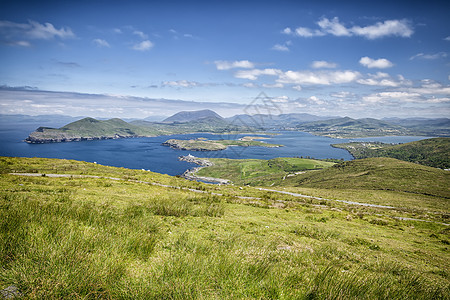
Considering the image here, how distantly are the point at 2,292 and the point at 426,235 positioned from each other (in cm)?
2409

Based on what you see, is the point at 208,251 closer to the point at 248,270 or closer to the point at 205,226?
the point at 248,270

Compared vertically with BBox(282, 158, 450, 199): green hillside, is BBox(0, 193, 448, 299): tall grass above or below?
above

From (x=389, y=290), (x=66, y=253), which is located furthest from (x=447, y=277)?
(x=66, y=253)

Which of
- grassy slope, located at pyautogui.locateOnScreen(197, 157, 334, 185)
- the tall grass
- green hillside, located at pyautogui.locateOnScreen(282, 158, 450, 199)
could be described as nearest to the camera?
the tall grass

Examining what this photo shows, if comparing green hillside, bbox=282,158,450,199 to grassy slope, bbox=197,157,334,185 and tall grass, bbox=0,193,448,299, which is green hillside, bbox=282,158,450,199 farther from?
grassy slope, bbox=197,157,334,185

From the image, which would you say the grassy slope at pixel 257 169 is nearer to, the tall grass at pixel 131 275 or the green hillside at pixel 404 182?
the green hillside at pixel 404 182

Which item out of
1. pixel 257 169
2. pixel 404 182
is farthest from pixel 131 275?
pixel 257 169

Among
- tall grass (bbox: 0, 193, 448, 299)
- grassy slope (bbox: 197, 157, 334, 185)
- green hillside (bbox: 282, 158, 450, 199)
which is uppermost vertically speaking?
tall grass (bbox: 0, 193, 448, 299)

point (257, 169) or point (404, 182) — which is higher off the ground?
point (404, 182)

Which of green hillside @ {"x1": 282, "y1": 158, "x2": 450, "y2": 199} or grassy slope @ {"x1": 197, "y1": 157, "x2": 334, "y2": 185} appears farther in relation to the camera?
grassy slope @ {"x1": 197, "y1": 157, "x2": 334, "y2": 185}

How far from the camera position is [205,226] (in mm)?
9844

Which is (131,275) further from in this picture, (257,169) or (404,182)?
(257,169)

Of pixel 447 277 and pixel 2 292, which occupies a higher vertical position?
pixel 2 292

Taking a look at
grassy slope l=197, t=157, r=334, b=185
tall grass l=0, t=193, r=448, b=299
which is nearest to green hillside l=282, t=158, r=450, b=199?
tall grass l=0, t=193, r=448, b=299
